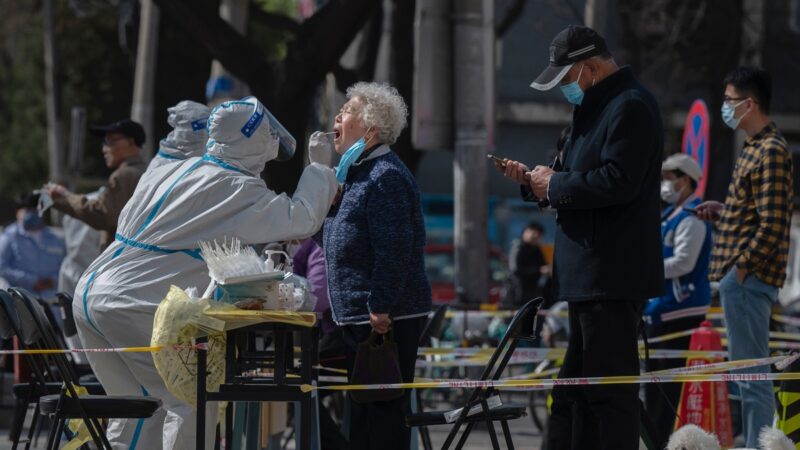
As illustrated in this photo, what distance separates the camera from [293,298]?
6.39 metres

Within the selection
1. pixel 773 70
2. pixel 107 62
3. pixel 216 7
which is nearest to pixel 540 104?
pixel 773 70

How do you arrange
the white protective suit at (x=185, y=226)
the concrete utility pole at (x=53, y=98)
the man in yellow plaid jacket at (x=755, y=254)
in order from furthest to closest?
1. the concrete utility pole at (x=53, y=98)
2. the man in yellow plaid jacket at (x=755, y=254)
3. the white protective suit at (x=185, y=226)

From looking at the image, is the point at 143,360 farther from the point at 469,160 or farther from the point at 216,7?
the point at 216,7

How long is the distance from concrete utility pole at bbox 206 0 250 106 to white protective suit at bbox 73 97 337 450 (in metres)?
7.88

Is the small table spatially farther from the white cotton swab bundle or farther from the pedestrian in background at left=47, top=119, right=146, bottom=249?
the pedestrian in background at left=47, top=119, right=146, bottom=249

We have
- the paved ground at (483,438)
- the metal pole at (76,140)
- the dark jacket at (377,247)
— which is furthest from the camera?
the metal pole at (76,140)

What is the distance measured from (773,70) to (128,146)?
28.6 meters

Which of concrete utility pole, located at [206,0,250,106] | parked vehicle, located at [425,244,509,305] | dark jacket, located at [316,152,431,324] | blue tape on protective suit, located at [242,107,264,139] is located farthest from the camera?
parked vehicle, located at [425,244,509,305]

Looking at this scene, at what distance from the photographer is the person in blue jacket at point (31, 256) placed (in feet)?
47.6

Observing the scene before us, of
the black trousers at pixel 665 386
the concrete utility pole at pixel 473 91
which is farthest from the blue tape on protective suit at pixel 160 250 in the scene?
the concrete utility pole at pixel 473 91

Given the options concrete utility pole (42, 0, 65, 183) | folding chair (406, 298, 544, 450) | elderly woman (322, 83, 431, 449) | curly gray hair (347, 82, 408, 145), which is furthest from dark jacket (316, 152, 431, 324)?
concrete utility pole (42, 0, 65, 183)

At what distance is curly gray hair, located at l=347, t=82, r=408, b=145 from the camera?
7.34 metres

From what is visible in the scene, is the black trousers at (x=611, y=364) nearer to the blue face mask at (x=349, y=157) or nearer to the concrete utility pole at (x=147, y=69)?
the blue face mask at (x=349, y=157)

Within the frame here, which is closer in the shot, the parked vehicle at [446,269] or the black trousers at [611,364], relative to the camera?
the black trousers at [611,364]
